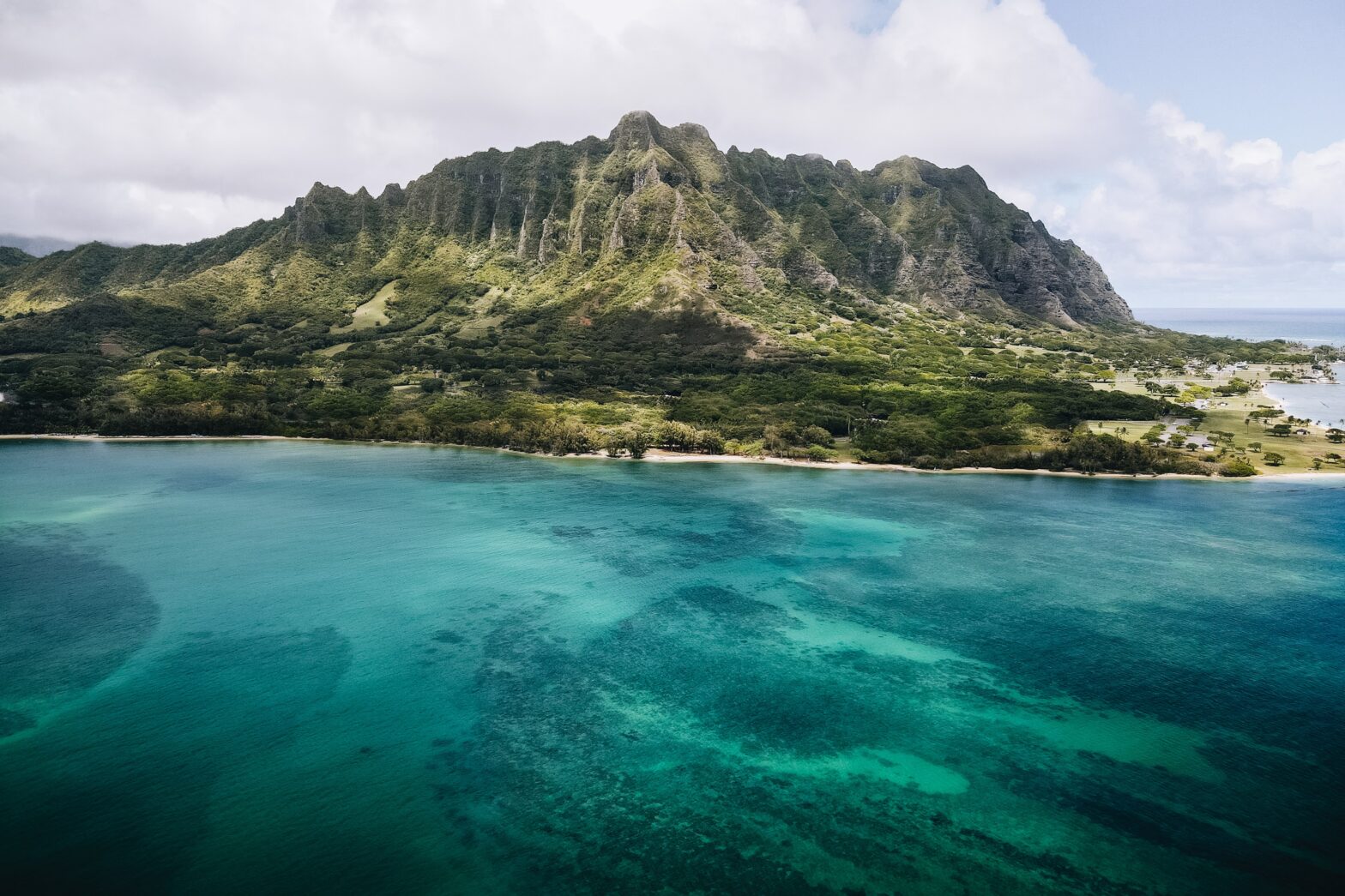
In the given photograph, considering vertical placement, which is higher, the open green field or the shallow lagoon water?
the open green field

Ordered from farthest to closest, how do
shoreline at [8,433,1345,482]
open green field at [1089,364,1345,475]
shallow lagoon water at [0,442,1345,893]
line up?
open green field at [1089,364,1345,475] → shoreline at [8,433,1345,482] → shallow lagoon water at [0,442,1345,893]

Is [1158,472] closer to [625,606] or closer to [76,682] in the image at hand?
[625,606]

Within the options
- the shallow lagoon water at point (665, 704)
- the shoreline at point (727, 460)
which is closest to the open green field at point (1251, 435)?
the shoreline at point (727, 460)

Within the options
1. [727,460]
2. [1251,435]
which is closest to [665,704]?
[727,460]

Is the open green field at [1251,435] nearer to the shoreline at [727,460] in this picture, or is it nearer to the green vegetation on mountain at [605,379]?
the shoreline at [727,460]

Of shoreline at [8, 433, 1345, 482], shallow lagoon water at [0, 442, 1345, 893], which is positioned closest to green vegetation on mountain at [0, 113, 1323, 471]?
shoreline at [8, 433, 1345, 482]

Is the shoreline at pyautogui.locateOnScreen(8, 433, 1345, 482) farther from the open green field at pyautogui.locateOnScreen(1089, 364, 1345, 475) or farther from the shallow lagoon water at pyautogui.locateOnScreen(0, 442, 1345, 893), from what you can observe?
the shallow lagoon water at pyautogui.locateOnScreen(0, 442, 1345, 893)

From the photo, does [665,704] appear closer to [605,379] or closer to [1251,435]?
[605,379]
